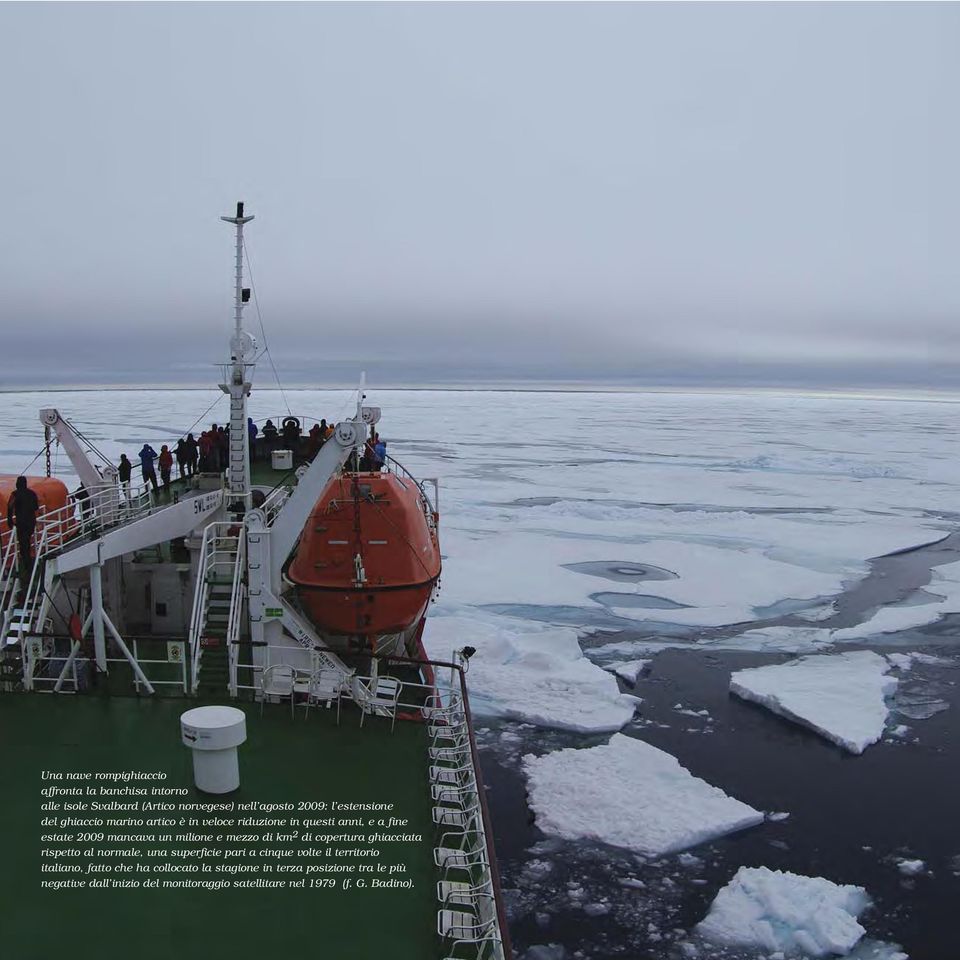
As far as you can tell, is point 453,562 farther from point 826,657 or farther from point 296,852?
point 296,852

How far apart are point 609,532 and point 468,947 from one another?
16.2m

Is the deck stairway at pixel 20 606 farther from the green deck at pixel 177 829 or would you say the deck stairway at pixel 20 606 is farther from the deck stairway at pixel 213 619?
the deck stairway at pixel 213 619

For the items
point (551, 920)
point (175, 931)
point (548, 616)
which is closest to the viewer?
point (175, 931)

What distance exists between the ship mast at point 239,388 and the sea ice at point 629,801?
4087 millimetres

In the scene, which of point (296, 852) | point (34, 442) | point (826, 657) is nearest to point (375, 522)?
point (296, 852)

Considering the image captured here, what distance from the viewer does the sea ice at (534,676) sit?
8977 mm

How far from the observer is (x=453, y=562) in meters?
16.3

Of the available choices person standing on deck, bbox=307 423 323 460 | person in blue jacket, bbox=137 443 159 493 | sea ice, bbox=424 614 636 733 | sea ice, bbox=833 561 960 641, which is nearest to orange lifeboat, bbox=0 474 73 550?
person in blue jacket, bbox=137 443 159 493

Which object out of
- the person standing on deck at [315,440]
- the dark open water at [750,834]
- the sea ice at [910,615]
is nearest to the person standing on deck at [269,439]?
the person standing on deck at [315,440]

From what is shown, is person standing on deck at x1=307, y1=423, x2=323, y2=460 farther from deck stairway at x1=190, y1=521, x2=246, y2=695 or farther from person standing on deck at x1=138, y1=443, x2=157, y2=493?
deck stairway at x1=190, y1=521, x2=246, y2=695

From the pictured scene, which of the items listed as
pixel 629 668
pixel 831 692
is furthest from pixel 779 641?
pixel 629 668

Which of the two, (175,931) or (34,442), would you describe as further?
(34,442)

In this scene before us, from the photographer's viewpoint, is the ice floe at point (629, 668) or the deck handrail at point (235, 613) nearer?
the deck handrail at point (235, 613)

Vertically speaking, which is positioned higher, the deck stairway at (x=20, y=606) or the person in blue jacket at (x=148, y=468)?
the person in blue jacket at (x=148, y=468)
